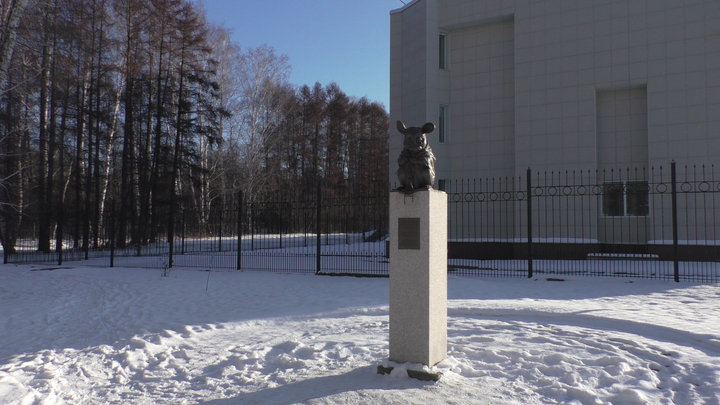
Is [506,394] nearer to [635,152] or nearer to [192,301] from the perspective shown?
[192,301]

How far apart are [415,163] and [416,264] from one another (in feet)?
3.66

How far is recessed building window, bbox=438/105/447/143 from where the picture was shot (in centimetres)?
2032

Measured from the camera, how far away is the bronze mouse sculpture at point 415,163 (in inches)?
215

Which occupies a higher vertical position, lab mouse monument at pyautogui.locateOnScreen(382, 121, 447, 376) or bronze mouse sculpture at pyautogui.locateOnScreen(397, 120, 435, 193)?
bronze mouse sculpture at pyautogui.locateOnScreen(397, 120, 435, 193)

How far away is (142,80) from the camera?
1005 inches

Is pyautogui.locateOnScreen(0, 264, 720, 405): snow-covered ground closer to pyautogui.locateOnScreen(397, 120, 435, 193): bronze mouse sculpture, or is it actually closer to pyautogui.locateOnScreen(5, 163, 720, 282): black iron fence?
pyautogui.locateOnScreen(397, 120, 435, 193): bronze mouse sculpture

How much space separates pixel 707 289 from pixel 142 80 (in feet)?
83.0

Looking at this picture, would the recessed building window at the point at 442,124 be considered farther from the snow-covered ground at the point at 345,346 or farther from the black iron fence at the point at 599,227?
the snow-covered ground at the point at 345,346

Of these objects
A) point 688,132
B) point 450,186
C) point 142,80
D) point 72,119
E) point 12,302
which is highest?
point 142,80

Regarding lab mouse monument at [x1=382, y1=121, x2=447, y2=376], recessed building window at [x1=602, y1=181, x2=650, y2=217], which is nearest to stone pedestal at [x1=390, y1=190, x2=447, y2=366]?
lab mouse monument at [x1=382, y1=121, x2=447, y2=376]

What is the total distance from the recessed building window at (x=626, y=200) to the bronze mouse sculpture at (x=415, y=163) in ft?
45.4

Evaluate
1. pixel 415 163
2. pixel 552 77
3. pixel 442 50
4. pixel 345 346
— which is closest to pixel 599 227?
pixel 552 77

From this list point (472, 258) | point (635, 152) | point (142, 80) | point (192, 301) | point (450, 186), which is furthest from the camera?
point (142, 80)

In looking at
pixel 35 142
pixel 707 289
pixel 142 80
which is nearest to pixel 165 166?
pixel 142 80
